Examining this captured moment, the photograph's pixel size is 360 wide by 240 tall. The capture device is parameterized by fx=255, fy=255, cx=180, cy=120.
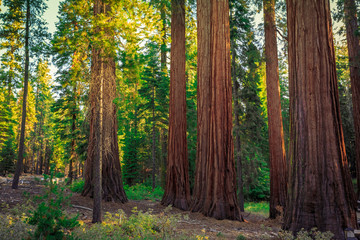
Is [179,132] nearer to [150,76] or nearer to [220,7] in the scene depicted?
[220,7]

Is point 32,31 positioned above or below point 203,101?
above

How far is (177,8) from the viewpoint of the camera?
11.3 m

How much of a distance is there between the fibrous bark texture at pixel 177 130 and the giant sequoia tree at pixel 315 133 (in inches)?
208

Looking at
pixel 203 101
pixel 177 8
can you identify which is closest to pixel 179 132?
pixel 203 101

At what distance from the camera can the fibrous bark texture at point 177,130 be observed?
1021cm

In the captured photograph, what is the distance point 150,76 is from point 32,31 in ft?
30.3

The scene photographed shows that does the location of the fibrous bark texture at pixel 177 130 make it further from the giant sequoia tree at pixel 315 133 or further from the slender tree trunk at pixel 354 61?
the slender tree trunk at pixel 354 61

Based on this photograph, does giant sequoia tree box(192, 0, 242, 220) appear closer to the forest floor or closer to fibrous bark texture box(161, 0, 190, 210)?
the forest floor

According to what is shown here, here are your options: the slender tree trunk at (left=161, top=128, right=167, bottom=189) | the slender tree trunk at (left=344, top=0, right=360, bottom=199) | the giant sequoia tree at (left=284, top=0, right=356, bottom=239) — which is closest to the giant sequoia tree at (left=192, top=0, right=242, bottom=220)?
the giant sequoia tree at (left=284, top=0, right=356, bottom=239)

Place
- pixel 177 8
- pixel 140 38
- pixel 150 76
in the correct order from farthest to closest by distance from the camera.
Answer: pixel 150 76, pixel 177 8, pixel 140 38

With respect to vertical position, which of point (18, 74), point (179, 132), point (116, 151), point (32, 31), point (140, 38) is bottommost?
point (116, 151)

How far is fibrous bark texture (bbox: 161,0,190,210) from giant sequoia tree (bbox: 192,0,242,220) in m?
1.54

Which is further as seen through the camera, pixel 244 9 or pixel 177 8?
pixel 244 9

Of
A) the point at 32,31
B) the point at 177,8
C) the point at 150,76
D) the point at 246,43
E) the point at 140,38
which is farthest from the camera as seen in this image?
the point at 150,76
